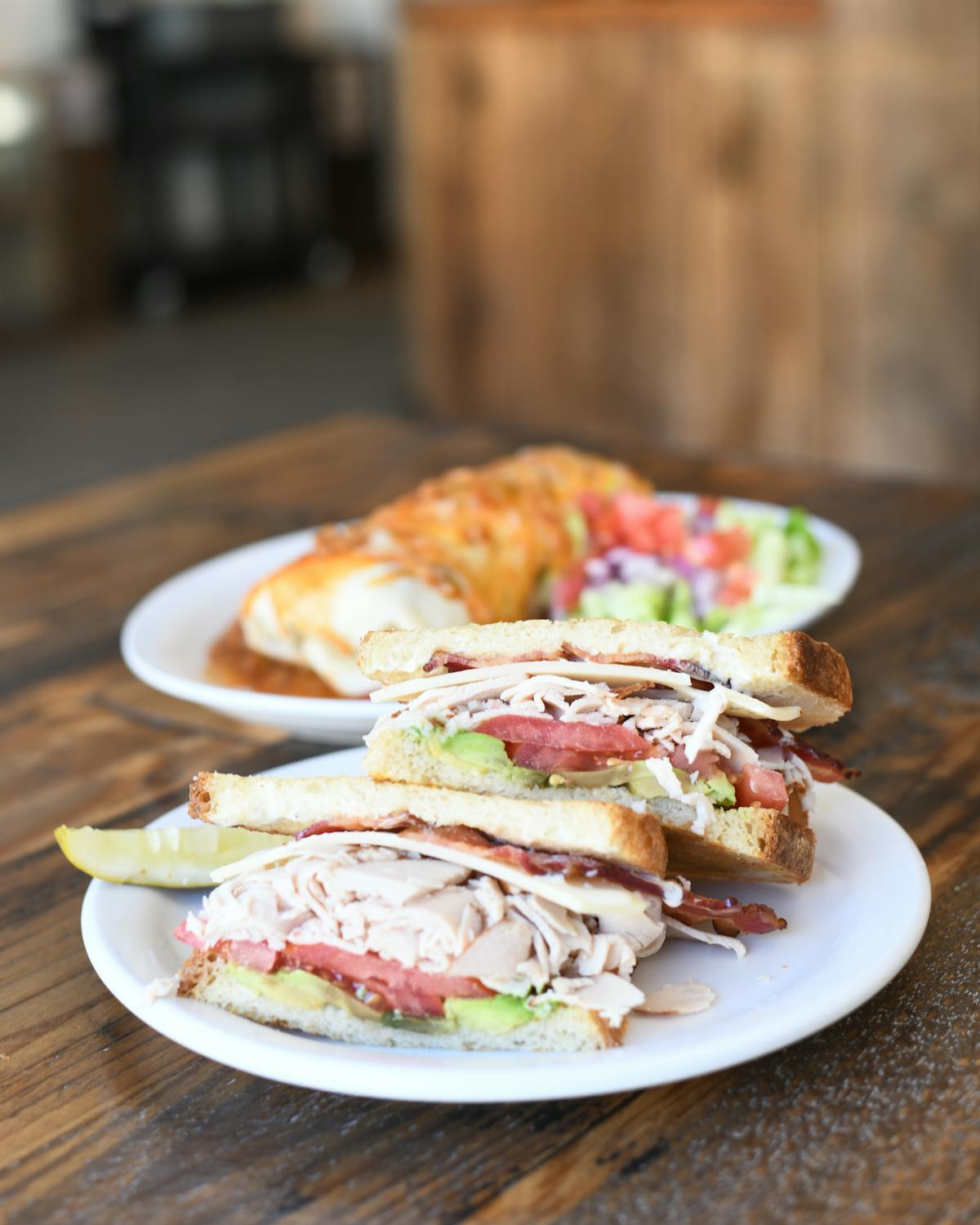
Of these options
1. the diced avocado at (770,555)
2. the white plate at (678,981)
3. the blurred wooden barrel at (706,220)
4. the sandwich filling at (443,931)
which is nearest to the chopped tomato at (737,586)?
the diced avocado at (770,555)

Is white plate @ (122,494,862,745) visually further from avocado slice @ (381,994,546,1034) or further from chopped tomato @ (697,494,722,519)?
avocado slice @ (381,994,546,1034)

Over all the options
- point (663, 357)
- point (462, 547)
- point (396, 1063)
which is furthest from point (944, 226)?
point (396, 1063)

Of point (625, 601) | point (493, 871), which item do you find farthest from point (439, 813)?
point (625, 601)

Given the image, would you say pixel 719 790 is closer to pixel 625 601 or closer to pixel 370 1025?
pixel 370 1025

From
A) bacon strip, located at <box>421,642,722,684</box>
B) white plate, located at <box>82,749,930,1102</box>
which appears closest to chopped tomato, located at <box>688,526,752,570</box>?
white plate, located at <box>82,749,930,1102</box>

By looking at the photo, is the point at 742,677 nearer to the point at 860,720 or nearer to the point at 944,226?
the point at 860,720

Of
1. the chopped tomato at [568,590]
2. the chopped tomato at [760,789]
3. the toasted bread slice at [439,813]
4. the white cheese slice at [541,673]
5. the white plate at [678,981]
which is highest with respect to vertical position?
the white cheese slice at [541,673]

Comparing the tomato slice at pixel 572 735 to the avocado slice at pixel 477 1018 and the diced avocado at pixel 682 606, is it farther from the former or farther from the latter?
the diced avocado at pixel 682 606
